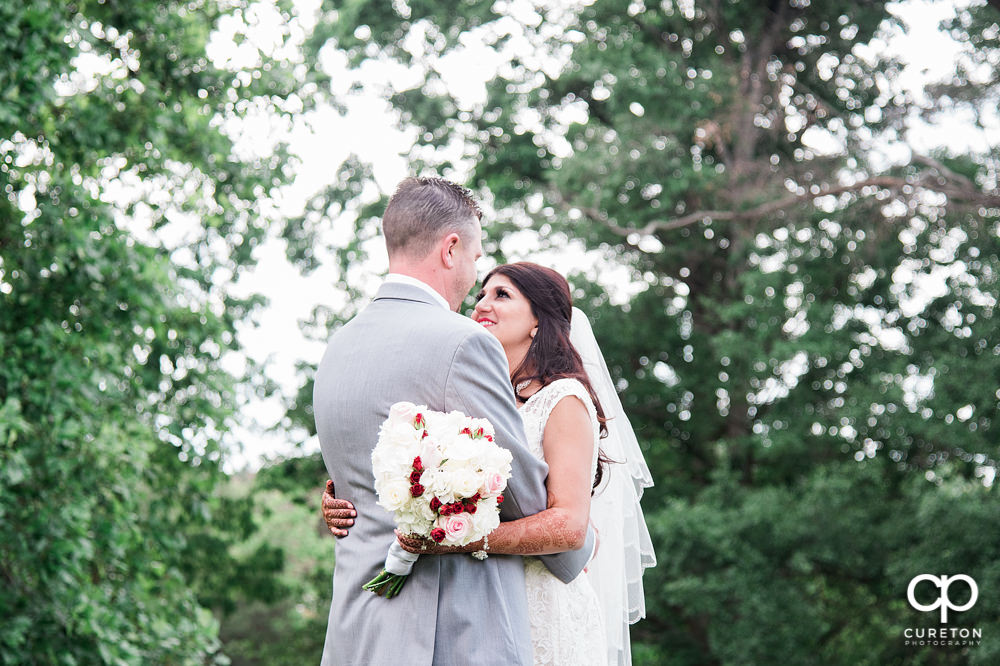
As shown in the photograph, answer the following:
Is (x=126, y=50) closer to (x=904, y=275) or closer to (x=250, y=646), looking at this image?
(x=904, y=275)

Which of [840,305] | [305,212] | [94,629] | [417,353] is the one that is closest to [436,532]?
[417,353]

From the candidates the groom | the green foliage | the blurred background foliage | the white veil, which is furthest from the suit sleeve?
the green foliage

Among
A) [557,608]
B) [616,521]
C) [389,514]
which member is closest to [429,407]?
[389,514]

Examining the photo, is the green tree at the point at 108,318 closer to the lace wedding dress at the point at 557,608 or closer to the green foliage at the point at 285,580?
→ the lace wedding dress at the point at 557,608

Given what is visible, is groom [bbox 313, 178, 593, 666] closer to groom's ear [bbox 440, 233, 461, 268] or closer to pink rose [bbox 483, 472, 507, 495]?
groom's ear [bbox 440, 233, 461, 268]

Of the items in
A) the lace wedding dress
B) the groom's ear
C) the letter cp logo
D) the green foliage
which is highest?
the green foliage

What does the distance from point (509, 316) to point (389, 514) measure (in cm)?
95

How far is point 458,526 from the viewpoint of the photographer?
6.86 feet

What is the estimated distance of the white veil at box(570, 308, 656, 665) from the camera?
130 inches

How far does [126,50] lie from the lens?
588 cm

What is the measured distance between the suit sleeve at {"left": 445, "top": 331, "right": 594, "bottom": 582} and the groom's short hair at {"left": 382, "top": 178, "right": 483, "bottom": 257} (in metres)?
0.31

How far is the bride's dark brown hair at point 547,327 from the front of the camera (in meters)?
2.99

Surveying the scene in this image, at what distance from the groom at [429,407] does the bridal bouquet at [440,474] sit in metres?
0.12

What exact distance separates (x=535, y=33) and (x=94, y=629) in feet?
32.6
